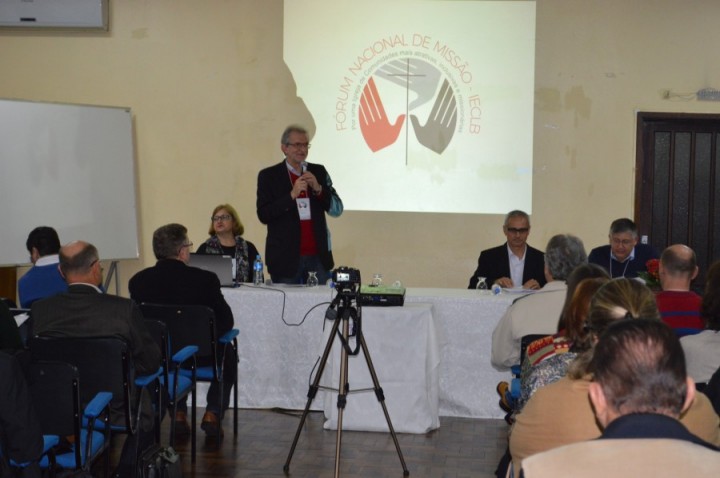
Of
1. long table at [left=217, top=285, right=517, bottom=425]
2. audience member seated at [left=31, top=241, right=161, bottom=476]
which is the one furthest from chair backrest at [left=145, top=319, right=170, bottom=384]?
long table at [left=217, top=285, right=517, bottom=425]

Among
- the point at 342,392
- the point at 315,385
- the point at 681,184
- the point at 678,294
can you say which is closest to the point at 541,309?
the point at 678,294

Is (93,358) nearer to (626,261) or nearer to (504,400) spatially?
(504,400)

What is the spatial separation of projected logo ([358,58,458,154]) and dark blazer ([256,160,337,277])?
1.47 m

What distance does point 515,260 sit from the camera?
5.89 metres

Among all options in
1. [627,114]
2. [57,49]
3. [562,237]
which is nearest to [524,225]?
[562,237]

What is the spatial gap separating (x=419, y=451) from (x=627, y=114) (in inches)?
143

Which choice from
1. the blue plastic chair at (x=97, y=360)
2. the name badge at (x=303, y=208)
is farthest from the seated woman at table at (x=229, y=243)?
the blue plastic chair at (x=97, y=360)

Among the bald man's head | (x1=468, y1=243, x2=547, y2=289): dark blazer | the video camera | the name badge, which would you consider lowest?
(x1=468, y1=243, x2=547, y2=289): dark blazer

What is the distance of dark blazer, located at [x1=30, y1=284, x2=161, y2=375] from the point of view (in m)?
3.69

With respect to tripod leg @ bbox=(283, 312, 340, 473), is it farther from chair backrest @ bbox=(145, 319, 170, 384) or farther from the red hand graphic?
the red hand graphic

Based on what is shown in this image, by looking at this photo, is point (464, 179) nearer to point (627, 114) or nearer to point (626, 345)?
point (627, 114)

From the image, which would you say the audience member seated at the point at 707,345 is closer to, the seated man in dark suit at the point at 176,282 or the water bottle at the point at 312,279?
the seated man in dark suit at the point at 176,282

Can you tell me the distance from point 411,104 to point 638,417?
6.07 metres

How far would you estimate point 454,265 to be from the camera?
24.4 feet
